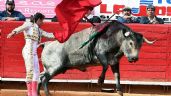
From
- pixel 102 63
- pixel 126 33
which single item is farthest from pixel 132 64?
pixel 126 33

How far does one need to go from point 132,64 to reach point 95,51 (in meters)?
1.88

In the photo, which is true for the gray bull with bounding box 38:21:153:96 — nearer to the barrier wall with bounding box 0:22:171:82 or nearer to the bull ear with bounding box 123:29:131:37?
the bull ear with bounding box 123:29:131:37

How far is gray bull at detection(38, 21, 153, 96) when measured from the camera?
1084 centimetres

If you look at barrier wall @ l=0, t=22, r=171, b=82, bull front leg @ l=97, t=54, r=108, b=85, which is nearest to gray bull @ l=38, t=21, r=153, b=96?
bull front leg @ l=97, t=54, r=108, b=85

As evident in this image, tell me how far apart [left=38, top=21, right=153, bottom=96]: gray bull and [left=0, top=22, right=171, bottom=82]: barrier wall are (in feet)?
3.56

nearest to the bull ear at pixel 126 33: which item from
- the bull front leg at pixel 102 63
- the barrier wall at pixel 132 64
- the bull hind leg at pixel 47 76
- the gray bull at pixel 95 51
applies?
the gray bull at pixel 95 51

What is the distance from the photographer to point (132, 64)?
505 inches

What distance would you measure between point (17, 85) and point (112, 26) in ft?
9.30

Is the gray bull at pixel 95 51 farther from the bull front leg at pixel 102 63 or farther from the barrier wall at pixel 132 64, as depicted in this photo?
the barrier wall at pixel 132 64

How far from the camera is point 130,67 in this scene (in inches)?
506

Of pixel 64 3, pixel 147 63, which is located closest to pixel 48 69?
pixel 64 3

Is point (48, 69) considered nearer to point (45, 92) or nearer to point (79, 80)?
point (45, 92)

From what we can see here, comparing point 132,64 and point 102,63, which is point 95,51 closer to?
point 102,63

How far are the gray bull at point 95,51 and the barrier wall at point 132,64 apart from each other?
1.08 metres
